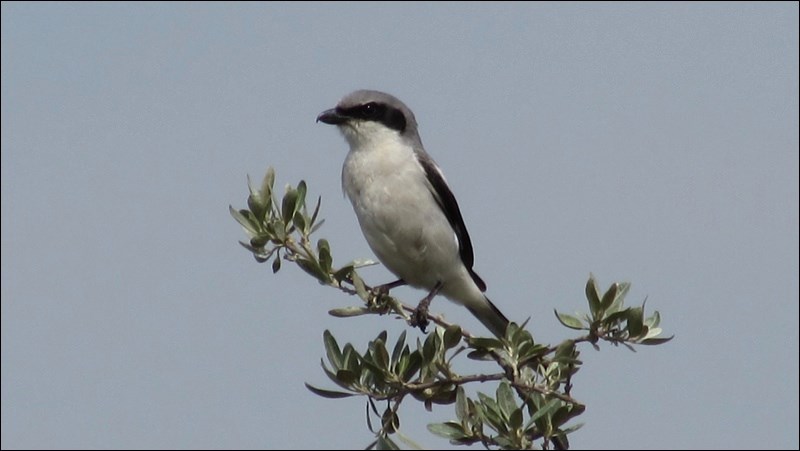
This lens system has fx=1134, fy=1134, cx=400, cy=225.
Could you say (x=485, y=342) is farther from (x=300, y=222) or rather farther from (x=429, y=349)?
(x=300, y=222)

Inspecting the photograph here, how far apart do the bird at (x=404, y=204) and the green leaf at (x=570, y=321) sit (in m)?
2.01

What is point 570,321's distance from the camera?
450cm

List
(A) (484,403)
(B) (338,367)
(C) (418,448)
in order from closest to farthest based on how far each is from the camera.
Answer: (C) (418,448) → (A) (484,403) → (B) (338,367)

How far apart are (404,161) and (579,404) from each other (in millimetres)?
3144

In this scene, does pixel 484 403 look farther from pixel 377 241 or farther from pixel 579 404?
pixel 377 241

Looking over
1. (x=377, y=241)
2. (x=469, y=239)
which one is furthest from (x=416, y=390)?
(x=469, y=239)

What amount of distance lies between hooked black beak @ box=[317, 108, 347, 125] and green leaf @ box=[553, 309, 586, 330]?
3.15 meters

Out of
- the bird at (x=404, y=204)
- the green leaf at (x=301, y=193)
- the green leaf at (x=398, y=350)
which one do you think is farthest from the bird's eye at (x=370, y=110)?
the green leaf at (x=398, y=350)

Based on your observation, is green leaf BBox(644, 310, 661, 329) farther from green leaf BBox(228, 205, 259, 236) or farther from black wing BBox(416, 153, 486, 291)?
black wing BBox(416, 153, 486, 291)

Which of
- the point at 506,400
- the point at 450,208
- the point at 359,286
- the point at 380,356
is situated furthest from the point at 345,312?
the point at 450,208

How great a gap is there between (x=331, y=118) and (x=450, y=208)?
958mm

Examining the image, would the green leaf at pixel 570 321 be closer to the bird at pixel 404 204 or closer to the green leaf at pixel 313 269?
the green leaf at pixel 313 269

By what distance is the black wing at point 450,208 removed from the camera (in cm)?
720

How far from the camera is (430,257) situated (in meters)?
7.04
